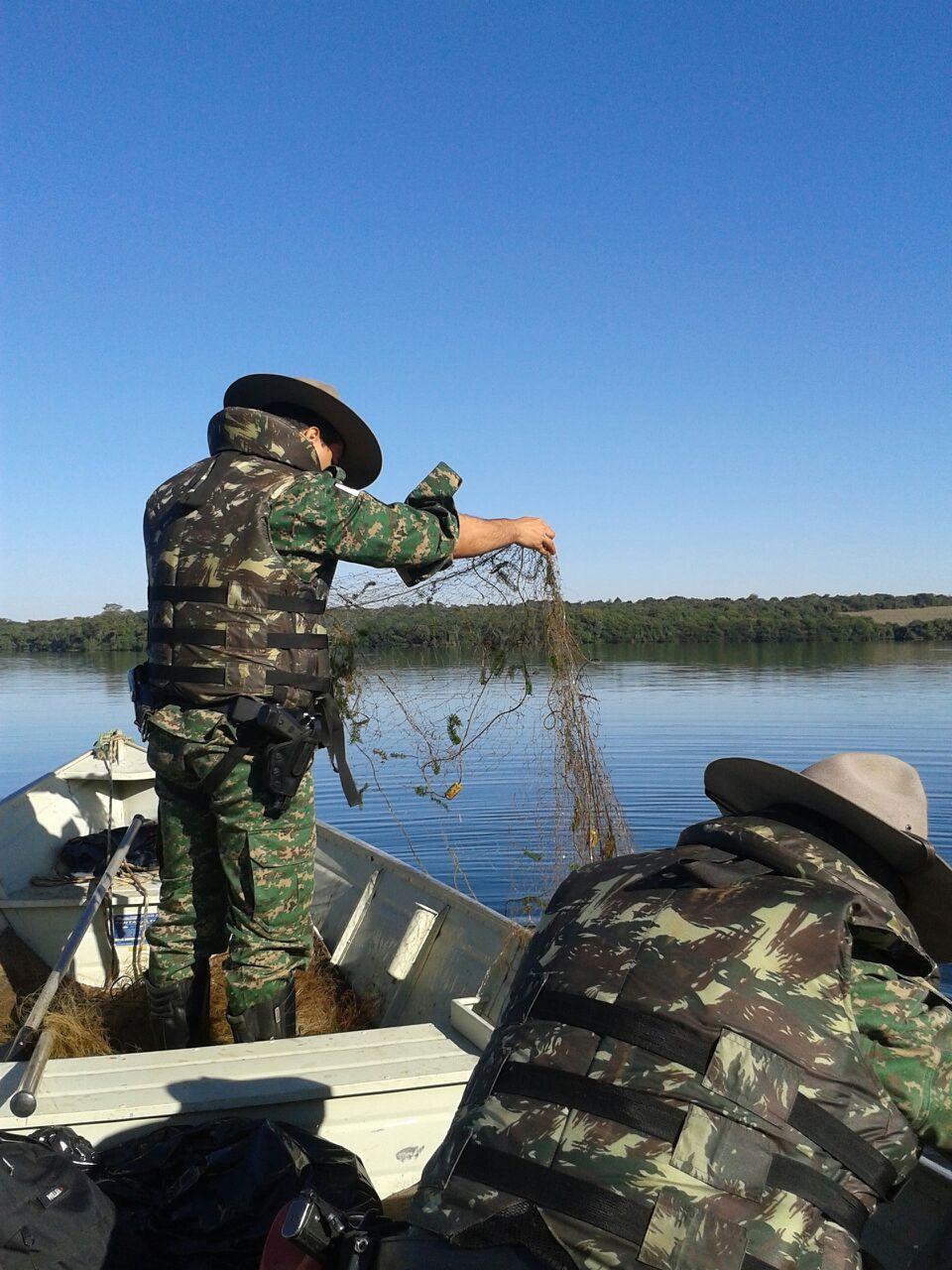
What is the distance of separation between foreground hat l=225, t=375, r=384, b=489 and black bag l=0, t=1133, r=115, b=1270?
9.11 feet

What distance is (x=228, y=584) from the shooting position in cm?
385

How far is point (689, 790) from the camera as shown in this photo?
1572cm

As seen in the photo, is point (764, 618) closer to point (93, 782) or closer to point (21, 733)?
point (21, 733)

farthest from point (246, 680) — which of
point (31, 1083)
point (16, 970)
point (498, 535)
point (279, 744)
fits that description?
point (16, 970)

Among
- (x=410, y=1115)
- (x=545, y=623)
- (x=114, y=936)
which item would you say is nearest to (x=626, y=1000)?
(x=410, y=1115)

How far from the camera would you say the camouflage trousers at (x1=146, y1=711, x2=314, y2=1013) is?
12.7ft

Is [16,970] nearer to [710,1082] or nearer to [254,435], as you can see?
[254,435]

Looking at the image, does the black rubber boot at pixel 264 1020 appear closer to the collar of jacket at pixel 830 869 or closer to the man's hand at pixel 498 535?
the man's hand at pixel 498 535

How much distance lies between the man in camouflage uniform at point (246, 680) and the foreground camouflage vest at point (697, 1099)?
7.05 feet

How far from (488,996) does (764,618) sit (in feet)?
72.0

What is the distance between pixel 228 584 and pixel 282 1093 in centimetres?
167

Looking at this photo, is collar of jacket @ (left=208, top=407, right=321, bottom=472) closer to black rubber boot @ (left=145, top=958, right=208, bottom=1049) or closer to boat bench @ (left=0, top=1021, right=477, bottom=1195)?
black rubber boot @ (left=145, top=958, right=208, bottom=1049)

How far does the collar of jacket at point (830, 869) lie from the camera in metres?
1.84

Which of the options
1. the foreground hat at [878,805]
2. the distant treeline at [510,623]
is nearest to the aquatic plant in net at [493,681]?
the distant treeline at [510,623]
